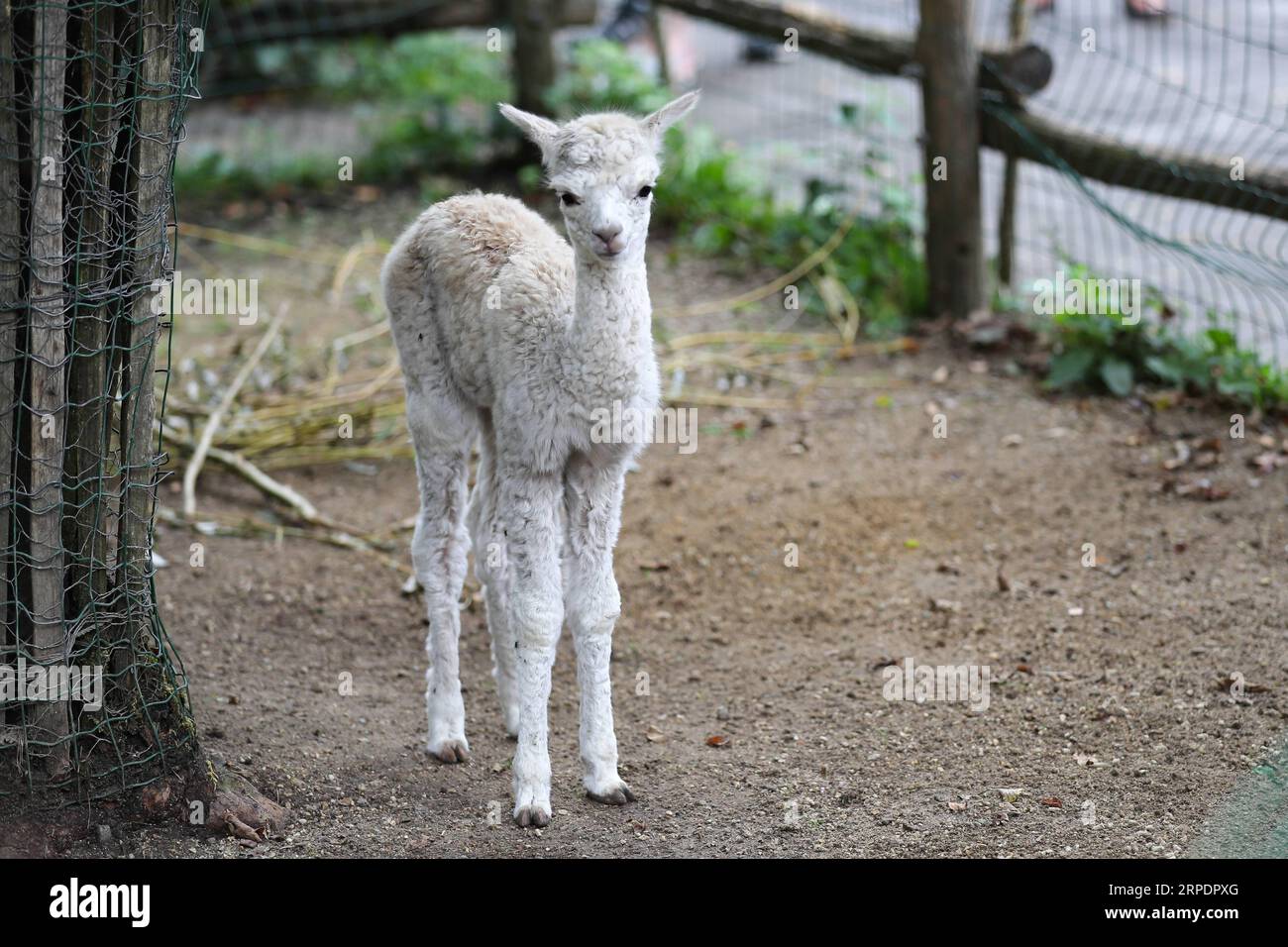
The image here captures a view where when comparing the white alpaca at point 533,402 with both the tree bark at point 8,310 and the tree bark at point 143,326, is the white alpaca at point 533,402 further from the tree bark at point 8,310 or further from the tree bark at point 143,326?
the tree bark at point 8,310

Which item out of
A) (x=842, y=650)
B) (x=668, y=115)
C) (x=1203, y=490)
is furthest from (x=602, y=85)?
(x=668, y=115)

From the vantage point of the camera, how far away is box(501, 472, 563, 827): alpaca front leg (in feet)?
14.7

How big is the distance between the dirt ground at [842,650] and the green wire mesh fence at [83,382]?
0.35m

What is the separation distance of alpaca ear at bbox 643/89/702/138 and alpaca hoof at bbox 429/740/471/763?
2216 millimetres

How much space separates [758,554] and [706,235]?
406 centimetres

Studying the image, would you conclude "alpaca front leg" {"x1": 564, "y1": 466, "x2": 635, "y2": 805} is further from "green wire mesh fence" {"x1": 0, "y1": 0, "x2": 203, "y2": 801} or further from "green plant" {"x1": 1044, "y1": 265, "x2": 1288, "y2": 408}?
"green plant" {"x1": 1044, "y1": 265, "x2": 1288, "y2": 408}

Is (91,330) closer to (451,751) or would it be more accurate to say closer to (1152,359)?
(451,751)

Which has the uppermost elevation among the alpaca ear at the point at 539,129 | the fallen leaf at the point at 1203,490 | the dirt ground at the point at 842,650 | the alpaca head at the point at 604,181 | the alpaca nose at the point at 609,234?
the alpaca ear at the point at 539,129

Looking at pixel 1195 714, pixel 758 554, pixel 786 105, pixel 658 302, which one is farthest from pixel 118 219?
pixel 786 105

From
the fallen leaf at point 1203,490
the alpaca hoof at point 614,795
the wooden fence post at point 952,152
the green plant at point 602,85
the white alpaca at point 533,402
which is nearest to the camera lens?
the white alpaca at point 533,402

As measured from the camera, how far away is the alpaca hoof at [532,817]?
4422 mm

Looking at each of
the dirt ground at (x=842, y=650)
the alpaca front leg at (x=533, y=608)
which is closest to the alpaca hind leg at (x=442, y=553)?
the dirt ground at (x=842, y=650)

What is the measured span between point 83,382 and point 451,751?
5.84 feet

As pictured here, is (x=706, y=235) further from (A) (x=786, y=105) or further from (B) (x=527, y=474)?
(B) (x=527, y=474)
